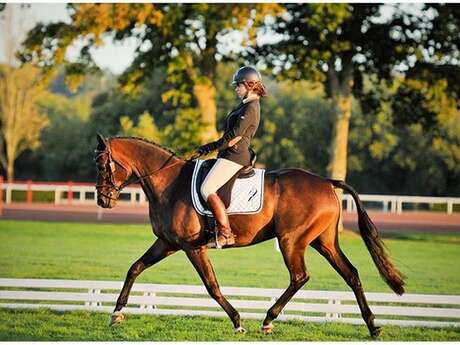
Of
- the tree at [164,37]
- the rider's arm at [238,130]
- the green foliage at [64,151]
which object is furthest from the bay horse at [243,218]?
the green foliage at [64,151]

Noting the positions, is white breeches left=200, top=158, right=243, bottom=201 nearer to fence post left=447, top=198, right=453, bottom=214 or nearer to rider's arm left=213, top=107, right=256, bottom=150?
rider's arm left=213, top=107, right=256, bottom=150

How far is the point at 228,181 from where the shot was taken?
8930 millimetres

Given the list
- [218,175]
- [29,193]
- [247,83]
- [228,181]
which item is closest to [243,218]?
[228,181]

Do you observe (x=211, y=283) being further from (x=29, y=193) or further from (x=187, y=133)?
(x=29, y=193)

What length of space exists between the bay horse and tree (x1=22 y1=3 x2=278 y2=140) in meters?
15.4

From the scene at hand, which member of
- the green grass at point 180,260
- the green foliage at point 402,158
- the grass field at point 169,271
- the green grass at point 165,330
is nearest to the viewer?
the green grass at point 165,330

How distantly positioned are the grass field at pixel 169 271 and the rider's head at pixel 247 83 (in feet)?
9.16

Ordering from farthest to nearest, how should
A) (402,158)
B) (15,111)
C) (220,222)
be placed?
(15,111)
(402,158)
(220,222)

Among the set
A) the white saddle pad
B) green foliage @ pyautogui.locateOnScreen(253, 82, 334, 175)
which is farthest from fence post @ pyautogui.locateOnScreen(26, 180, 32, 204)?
the white saddle pad

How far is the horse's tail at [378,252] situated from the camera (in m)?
9.21

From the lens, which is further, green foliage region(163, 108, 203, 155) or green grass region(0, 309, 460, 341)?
green foliage region(163, 108, 203, 155)

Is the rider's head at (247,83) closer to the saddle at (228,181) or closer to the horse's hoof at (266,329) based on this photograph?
the saddle at (228,181)

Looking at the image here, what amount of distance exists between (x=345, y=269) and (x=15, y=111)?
4286 centimetres

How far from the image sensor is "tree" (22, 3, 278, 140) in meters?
24.4
